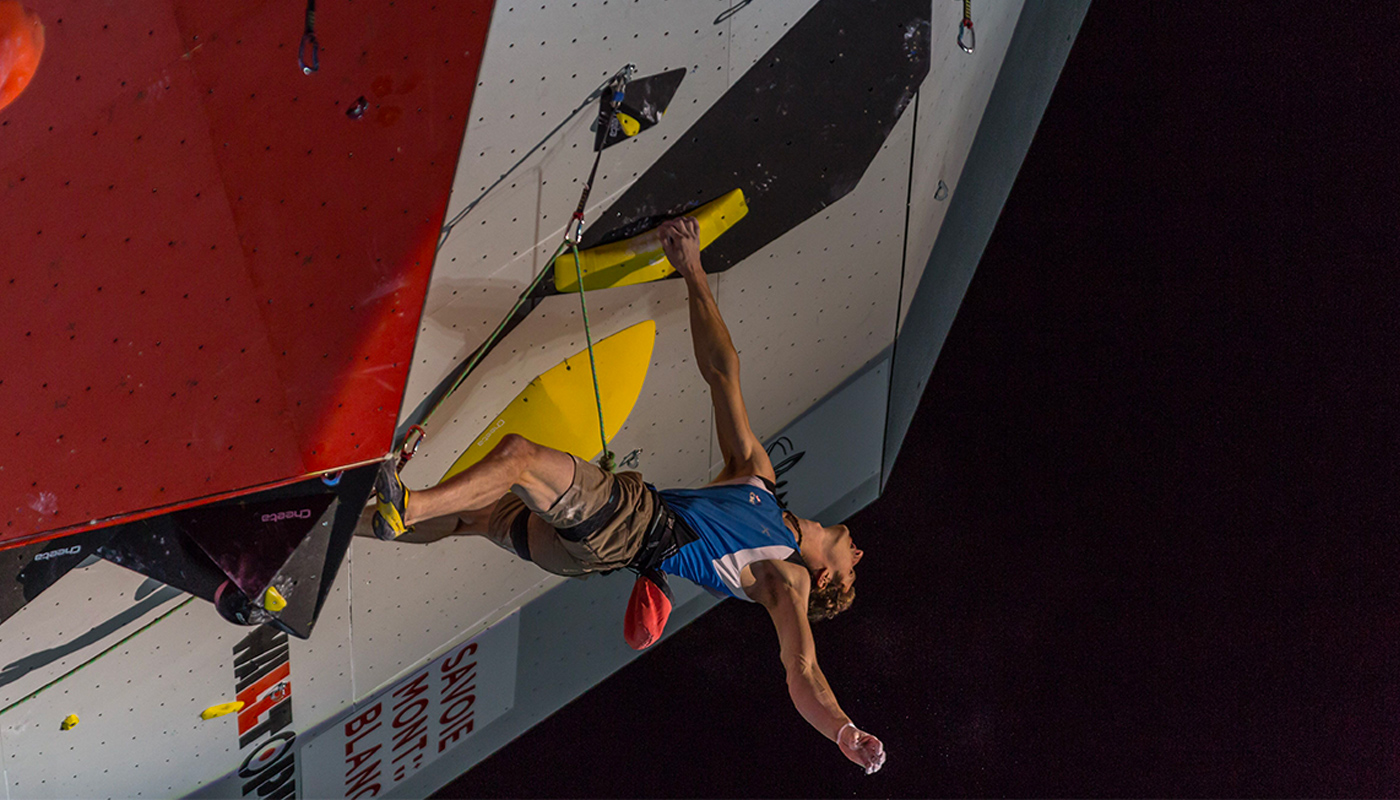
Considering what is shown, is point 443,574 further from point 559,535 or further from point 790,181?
point 790,181

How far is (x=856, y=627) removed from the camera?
4496mm

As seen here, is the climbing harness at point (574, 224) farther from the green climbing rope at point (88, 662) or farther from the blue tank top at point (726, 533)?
the green climbing rope at point (88, 662)

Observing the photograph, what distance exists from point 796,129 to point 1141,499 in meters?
2.58

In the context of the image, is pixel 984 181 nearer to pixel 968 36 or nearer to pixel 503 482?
pixel 968 36

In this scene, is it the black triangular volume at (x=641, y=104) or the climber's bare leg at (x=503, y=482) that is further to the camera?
the black triangular volume at (x=641, y=104)

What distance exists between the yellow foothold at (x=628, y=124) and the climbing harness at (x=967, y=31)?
2.46ft

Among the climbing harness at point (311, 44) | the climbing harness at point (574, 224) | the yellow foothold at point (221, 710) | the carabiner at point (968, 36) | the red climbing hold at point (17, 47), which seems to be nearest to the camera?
the red climbing hold at point (17, 47)

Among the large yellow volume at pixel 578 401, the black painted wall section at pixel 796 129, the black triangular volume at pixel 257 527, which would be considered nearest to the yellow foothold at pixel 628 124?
the black painted wall section at pixel 796 129

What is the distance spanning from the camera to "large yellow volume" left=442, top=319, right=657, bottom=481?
2268 mm

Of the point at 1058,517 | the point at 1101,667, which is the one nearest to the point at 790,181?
the point at 1058,517

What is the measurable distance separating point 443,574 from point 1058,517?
8.57 ft

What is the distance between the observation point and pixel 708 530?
7.33ft

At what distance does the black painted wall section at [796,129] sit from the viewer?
7.15ft

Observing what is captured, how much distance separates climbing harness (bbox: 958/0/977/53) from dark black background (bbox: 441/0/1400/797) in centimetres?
177
